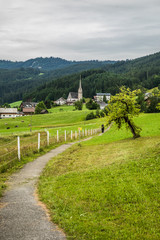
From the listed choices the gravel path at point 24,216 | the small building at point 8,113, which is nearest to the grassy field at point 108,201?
the gravel path at point 24,216

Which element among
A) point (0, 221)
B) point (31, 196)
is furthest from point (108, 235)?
point (31, 196)

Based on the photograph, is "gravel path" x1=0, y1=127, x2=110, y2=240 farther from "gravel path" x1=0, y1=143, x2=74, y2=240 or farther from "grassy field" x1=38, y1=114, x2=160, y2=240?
"grassy field" x1=38, y1=114, x2=160, y2=240

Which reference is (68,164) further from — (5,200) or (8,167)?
(5,200)

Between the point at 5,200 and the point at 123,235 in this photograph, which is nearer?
the point at 123,235

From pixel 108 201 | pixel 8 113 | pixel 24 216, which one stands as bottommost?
pixel 8 113

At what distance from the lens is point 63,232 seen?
285 inches

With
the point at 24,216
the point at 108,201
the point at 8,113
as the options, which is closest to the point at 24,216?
the point at 24,216

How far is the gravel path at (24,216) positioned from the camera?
7.01 meters

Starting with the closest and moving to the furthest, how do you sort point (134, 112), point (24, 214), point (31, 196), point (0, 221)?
1. point (0, 221)
2. point (24, 214)
3. point (31, 196)
4. point (134, 112)

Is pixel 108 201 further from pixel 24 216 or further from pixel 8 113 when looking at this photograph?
pixel 8 113

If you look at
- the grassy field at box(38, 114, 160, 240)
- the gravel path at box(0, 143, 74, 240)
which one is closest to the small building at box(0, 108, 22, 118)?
the grassy field at box(38, 114, 160, 240)

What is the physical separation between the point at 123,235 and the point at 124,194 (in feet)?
9.58

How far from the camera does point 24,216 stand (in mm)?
8336

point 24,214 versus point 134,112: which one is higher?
point 134,112
